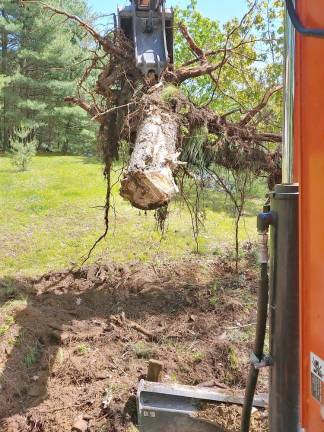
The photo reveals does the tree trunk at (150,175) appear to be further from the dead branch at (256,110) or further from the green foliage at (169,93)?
the dead branch at (256,110)

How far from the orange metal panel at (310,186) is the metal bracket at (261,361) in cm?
16

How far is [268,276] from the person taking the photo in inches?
57.4

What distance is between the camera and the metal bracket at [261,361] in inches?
56.3

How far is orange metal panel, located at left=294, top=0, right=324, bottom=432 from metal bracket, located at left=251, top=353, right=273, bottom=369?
164 millimetres

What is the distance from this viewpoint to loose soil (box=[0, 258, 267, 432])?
326 cm

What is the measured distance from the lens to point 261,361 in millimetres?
1456

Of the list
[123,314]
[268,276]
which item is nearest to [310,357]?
[268,276]

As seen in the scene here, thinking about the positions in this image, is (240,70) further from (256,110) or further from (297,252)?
(297,252)

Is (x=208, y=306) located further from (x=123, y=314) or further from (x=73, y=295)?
(x=73, y=295)

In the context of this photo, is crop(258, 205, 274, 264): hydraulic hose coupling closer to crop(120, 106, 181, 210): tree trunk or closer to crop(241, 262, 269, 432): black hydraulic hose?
crop(241, 262, 269, 432): black hydraulic hose

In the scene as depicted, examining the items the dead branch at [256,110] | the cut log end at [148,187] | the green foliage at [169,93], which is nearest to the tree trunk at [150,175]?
the cut log end at [148,187]

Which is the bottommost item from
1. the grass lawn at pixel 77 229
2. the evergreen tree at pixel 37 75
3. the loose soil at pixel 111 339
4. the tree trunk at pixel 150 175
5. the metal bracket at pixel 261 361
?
the loose soil at pixel 111 339

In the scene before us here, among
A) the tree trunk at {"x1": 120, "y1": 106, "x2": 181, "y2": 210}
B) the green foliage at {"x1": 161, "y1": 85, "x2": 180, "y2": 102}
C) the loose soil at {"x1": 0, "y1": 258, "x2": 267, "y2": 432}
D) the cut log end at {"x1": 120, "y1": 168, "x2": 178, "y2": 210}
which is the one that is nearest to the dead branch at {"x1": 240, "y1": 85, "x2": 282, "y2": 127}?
the green foliage at {"x1": 161, "y1": 85, "x2": 180, "y2": 102}

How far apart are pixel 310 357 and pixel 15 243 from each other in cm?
692
